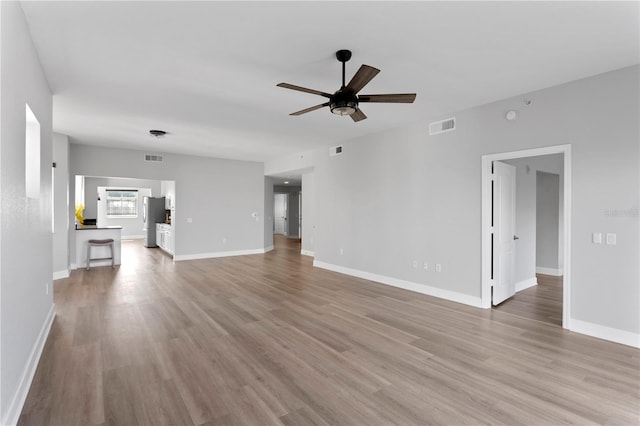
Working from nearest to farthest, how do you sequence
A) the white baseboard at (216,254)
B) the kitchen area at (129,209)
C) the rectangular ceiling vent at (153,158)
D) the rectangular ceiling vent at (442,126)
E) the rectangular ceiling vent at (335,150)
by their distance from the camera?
the rectangular ceiling vent at (442,126), the rectangular ceiling vent at (335,150), the rectangular ceiling vent at (153,158), the white baseboard at (216,254), the kitchen area at (129,209)

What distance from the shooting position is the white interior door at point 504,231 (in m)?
4.62

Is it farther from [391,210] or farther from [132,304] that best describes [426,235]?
[132,304]

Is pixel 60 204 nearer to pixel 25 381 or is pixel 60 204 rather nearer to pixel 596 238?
pixel 25 381

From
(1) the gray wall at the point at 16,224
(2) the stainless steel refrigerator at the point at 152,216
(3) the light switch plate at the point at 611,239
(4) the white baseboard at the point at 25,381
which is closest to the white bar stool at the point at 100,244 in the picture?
(2) the stainless steel refrigerator at the point at 152,216

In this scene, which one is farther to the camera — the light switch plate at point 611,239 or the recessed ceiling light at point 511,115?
the recessed ceiling light at point 511,115

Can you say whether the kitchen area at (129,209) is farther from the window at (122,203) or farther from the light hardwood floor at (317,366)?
the light hardwood floor at (317,366)

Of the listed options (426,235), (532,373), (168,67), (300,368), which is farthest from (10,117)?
(426,235)

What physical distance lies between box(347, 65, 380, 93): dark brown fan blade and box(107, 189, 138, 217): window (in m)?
14.0

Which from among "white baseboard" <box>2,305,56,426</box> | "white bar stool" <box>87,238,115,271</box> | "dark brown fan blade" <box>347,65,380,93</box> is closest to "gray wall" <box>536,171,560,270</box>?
"dark brown fan blade" <box>347,65,380,93</box>

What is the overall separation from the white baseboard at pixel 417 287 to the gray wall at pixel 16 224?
4915 mm

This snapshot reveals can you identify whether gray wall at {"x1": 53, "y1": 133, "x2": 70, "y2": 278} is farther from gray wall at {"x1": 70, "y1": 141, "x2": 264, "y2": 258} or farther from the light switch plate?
the light switch plate

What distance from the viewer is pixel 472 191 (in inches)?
185

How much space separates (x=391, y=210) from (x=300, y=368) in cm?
372

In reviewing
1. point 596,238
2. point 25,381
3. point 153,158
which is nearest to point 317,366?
point 25,381
